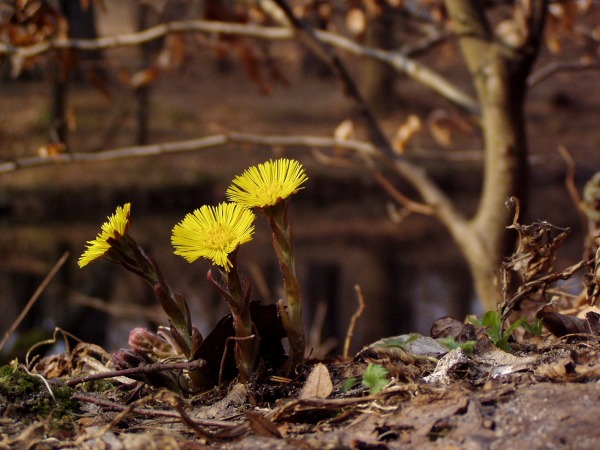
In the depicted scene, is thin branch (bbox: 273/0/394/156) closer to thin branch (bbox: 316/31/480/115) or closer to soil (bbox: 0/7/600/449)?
thin branch (bbox: 316/31/480/115)

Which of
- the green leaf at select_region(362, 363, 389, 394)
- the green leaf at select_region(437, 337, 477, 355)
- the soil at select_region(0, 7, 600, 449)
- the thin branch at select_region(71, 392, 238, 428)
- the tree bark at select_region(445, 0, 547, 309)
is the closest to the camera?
the soil at select_region(0, 7, 600, 449)

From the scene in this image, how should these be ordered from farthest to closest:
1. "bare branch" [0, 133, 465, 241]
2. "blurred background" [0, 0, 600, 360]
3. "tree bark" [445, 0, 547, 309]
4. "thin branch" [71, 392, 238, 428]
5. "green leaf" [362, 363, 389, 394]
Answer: "blurred background" [0, 0, 600, 360] < "bare branch" [0, 133, 465, 241] < "tree bark" [445, 0, 547, 309] < "green leaf" [362, 363, 389, 394] < "thin branch" [71, 392, 238, 428]

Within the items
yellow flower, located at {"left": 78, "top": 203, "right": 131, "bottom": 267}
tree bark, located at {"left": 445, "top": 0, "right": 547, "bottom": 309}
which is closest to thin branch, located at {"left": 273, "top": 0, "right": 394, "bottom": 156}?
tree bark, located at {"left": 445, "top": 0, "right": 547, "bottom": 309}

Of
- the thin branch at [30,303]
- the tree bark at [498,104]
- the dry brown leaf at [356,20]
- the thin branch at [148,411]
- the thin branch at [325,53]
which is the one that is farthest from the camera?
the dry brown leaf at [356,20]

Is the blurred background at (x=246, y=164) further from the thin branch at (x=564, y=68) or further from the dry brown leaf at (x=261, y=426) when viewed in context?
the dry brown leaf at (x=261, y=426)

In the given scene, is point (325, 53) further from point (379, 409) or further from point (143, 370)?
point (379, 409)

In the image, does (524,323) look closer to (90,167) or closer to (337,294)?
(337,294)

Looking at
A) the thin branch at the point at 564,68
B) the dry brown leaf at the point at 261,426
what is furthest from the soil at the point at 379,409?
the thin branch at the point at 564,68
